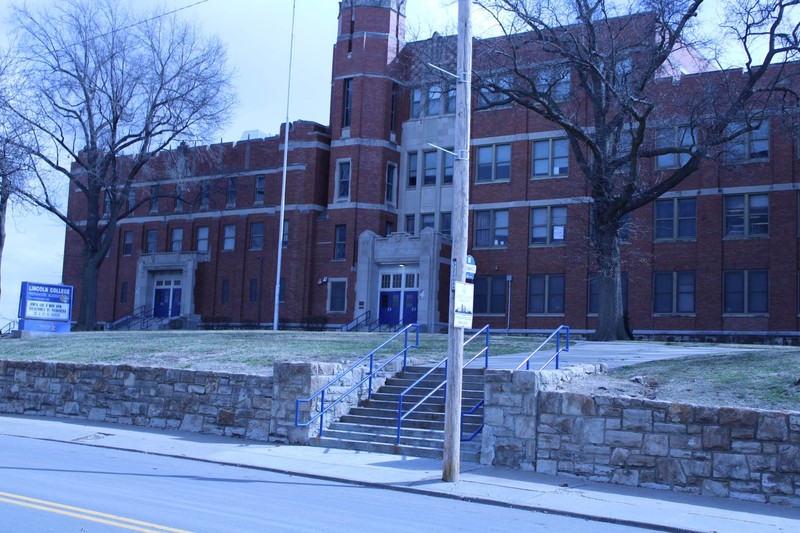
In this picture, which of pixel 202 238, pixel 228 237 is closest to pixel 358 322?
pixel 228 237

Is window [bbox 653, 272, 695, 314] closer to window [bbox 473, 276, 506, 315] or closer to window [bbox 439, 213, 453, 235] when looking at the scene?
window [bbox 473, 276, 506, 315]

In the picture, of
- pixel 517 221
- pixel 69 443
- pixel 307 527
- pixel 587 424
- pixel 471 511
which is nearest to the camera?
pixel 307 527

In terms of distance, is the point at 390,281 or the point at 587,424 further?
the point at 390,281

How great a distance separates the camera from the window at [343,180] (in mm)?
47375

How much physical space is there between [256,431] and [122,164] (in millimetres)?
33681

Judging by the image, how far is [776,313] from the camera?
37.4m

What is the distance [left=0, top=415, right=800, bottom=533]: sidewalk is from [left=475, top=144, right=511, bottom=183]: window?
1145 inches

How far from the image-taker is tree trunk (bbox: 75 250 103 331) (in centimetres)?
4506

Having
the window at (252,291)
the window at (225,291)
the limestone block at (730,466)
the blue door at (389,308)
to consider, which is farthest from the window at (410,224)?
the limestone block at (730,466)

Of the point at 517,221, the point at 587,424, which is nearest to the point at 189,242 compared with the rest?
the point at 517,221

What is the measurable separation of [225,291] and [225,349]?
26975 millimetres

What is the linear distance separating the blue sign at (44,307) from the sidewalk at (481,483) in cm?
1778

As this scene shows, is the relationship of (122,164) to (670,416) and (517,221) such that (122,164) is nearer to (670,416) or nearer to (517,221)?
(517,221)

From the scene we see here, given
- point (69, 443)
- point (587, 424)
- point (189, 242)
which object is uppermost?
point (189, 242)
